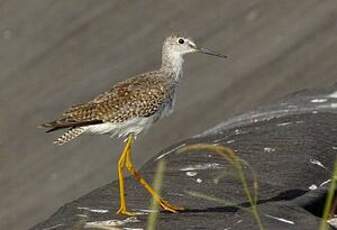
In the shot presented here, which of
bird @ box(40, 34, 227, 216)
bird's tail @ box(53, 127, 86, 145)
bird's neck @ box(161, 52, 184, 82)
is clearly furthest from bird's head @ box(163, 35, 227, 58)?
bird's tail @ box(53, 127, 86, 145)

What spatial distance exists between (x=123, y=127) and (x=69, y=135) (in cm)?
38

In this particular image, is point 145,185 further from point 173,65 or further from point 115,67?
point 115,67

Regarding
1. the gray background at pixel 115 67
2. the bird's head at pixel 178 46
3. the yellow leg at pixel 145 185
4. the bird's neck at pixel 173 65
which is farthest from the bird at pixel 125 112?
the gray background at pixel 115 67

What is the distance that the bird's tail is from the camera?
29.2ft

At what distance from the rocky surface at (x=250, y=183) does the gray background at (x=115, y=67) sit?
868cm

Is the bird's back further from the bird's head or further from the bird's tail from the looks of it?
the bird's head

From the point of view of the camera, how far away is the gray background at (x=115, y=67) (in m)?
20.0

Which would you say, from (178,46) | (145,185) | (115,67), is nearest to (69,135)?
(145,185)

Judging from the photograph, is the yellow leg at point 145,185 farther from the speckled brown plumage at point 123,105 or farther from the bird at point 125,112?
the speckled brown plumage at point 123,105

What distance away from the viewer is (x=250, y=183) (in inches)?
331

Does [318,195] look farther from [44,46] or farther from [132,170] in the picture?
[44,46]

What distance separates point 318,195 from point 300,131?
1663 millimetres

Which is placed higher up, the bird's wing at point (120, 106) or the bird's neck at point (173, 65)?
the bird's neck at point (173, 65)

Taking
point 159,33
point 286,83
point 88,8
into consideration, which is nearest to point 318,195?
point 286,83
